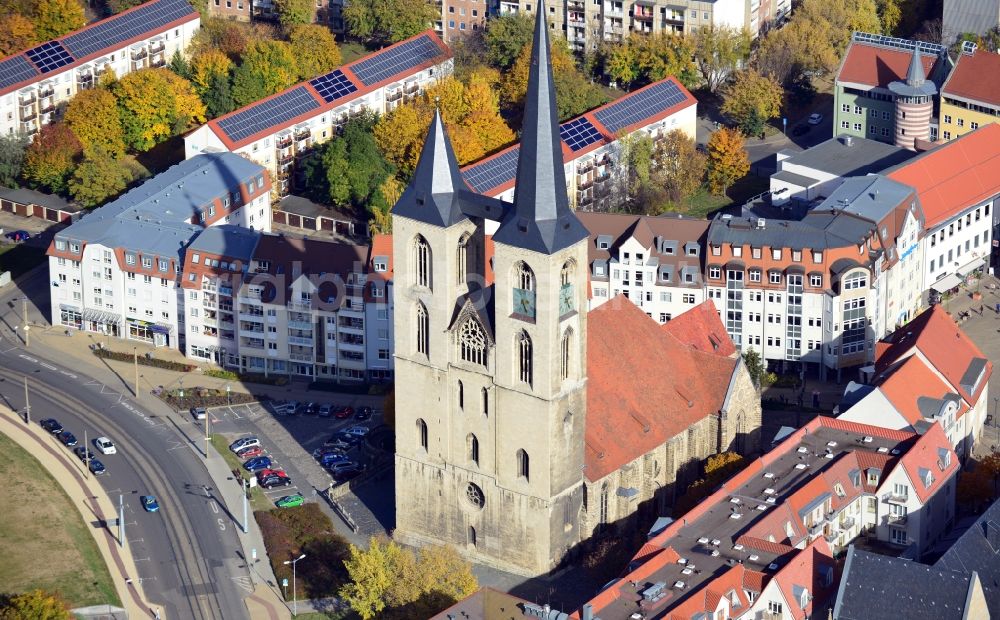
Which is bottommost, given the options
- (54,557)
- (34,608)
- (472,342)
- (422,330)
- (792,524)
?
(54,557)

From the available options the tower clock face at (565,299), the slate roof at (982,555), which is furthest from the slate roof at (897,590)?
the tower clock face at (565,299)

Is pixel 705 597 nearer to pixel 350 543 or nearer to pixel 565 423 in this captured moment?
pixel 565 423

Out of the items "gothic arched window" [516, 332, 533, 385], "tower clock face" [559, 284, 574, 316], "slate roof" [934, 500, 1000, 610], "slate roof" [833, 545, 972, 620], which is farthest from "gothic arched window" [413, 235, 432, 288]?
"slate roof" [934, 500, 1000, 610]

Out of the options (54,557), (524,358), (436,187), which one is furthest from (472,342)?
(54,557)

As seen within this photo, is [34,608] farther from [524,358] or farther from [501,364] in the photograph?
[524,358]

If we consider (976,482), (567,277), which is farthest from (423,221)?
(976,482)

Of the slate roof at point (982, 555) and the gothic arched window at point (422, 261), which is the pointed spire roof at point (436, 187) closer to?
the gothic arched window at point (422, 261)
